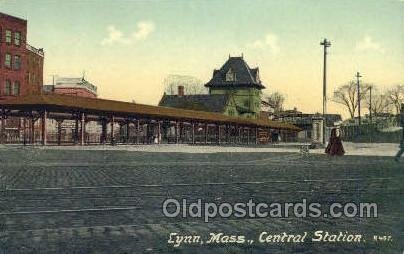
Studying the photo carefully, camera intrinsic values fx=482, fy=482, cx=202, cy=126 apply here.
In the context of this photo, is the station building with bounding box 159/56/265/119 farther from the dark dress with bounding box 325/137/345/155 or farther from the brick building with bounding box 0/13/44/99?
the dark dress with bounding box 325/137/345/155

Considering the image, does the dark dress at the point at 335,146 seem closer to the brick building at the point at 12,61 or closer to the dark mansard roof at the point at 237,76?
the brick building at the point at 12,61

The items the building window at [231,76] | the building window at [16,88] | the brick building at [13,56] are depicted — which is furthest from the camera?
the building window at [231,76]

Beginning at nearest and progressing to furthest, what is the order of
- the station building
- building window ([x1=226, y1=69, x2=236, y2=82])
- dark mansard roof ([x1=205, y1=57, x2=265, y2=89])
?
the station building, dark mansard roof ([x1=205, y1=57, x2=265, y2=89]), building window ([x1=226, y1=69, x2=236, y2=82])

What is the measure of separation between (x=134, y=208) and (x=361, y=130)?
5846 centimetres

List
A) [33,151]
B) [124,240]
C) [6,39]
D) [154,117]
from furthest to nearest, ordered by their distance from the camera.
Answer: [6,39]
[154,117]
[33,151]
[124,240]

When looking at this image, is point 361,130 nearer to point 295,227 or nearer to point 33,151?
point 33,151

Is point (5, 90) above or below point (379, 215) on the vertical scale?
above

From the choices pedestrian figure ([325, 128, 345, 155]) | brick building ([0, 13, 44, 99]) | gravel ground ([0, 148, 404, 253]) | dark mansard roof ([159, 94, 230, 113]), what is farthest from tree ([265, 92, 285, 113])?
gravel ground ([0, 148, 404, 253])

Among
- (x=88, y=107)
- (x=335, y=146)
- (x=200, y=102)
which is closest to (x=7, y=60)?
(x=88, y=107)

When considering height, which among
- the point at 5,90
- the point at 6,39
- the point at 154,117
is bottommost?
the point at 154,117

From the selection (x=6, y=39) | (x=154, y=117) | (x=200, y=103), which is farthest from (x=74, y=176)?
(x=200, y=103)

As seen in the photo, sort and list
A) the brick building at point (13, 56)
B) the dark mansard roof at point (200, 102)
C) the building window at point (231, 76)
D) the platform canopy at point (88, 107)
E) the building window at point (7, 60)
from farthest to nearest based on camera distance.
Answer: the building window at point (231, 76) < the dark mansard roof at point (200, 102) < the building window at point (7, 60) < the brick building at point (13, 56) < the platform canopy at point (88, 107)

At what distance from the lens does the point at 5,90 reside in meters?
39.1

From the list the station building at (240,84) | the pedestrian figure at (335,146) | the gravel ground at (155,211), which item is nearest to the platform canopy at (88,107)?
the gravel ground at (155,211)
